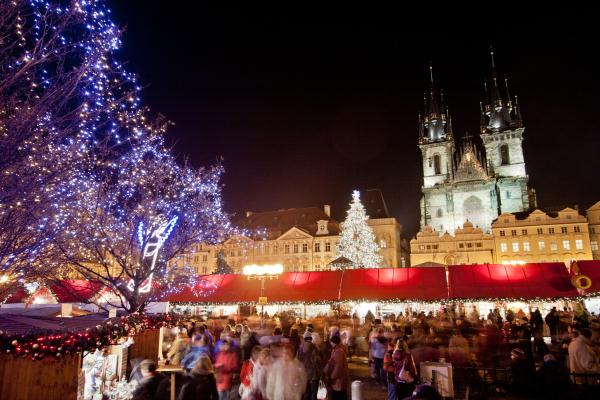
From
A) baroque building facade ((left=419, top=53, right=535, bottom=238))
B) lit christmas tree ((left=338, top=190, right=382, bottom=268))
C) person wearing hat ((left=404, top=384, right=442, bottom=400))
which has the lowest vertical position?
person wearing hat ((left=404, top=384, right=442, bottom=400))

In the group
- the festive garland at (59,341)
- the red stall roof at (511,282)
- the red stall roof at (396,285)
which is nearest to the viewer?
the festive garland at (59,341)

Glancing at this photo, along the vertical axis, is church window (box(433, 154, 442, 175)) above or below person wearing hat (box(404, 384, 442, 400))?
above

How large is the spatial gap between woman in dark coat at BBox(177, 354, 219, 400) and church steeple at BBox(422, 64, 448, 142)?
213ft

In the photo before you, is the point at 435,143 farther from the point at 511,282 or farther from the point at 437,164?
the point at 511,282

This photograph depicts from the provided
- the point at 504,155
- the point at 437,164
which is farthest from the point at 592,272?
the point at 437,164

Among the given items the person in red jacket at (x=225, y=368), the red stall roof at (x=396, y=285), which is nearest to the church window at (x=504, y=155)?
the red stall roof at (x=396, y=285)

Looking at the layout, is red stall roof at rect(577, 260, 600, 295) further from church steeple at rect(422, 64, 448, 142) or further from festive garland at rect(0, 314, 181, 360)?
church steeple at rect(422, 64, 448, 142)

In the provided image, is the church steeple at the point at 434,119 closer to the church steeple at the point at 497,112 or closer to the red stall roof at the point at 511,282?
the church steeple at the point at 497,112

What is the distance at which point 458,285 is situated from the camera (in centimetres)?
2291

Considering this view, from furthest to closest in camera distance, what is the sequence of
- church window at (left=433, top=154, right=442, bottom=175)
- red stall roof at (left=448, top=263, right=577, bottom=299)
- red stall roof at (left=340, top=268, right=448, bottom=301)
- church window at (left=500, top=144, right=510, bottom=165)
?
1. church window at (left=433, top=154, right=442, bottom=175)
2. church window at (left=500, top=144, right=510, bottom=165)
3. red stall roof at (left=340, top=268, right=448, bottom=301)
4. red stall roof at (left=448, top=263, right=577, bottom=299)

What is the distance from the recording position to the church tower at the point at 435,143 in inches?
2525

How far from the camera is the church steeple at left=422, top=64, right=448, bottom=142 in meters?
67.3

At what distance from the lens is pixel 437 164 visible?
65188mm

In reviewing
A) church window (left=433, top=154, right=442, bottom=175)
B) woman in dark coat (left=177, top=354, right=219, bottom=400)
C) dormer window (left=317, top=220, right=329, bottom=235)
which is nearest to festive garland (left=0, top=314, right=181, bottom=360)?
woman in dark coat (left=177, top=354, right=219, bottom=400)
